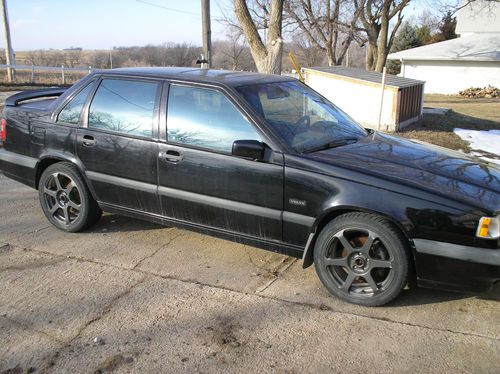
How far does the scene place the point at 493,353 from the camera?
293 cm

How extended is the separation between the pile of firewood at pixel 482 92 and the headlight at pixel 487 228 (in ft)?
105

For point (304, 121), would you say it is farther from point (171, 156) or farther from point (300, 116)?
point (171, 156)

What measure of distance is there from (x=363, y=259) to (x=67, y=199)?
119 inches

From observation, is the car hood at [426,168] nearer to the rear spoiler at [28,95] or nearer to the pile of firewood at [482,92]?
the rear spoiler at [28,95]

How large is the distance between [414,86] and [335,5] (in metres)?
17.0

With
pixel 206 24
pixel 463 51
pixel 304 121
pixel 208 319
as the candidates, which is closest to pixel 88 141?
pixel 304 121

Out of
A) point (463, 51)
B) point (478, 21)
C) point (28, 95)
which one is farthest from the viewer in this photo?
point (478, 21)

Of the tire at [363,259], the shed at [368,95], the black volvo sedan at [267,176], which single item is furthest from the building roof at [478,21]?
the tire at [363,259]

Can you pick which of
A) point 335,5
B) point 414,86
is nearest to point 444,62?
point 335,5

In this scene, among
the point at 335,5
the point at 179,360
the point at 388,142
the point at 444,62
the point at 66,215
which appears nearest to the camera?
the point at 179,360

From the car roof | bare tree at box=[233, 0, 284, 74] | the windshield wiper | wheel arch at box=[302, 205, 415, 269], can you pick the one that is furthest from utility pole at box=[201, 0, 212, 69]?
A: wheel arch at box=[302, 205, 415, 269]

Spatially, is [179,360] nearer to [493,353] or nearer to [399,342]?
[399,342]

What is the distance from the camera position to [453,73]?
35.4 metres

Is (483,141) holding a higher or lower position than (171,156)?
lower
